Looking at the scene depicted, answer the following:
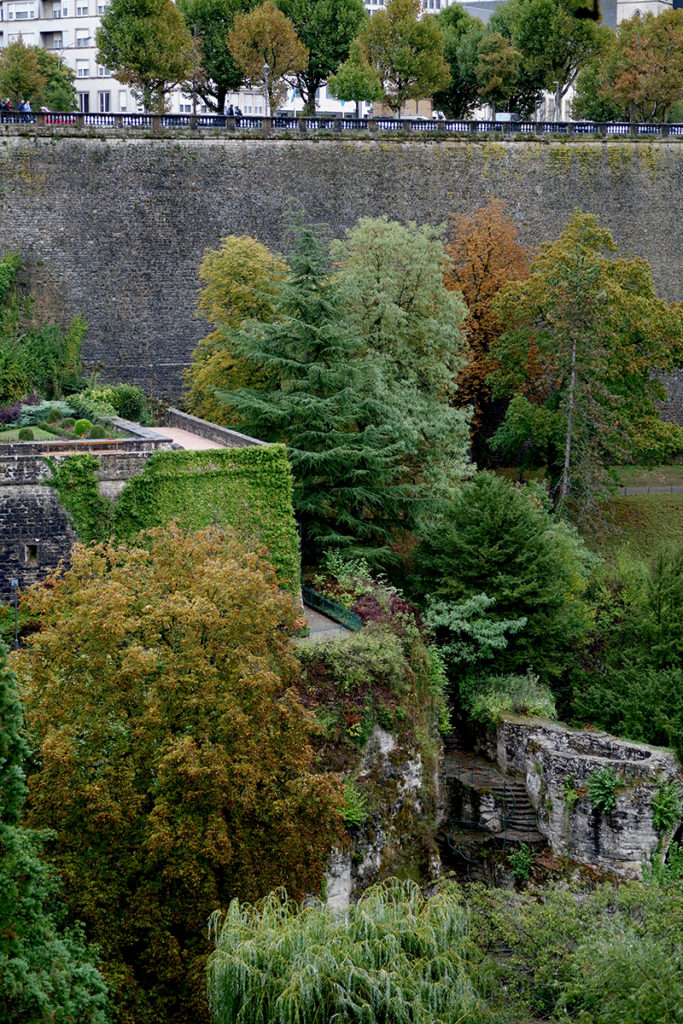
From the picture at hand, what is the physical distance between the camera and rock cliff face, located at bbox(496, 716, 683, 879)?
75.5ft

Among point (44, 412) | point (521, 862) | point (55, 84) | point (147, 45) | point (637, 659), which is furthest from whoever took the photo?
point (55, 84)

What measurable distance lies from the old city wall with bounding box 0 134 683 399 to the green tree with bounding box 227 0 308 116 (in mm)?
4669

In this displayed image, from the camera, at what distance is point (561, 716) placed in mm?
27734

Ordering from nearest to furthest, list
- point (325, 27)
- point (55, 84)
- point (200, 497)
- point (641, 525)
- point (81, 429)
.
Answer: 1. point (200, 497)
2. point (81, 429)
3. point (641, 525)
4. point (325, 27)
5. point (55, 84)

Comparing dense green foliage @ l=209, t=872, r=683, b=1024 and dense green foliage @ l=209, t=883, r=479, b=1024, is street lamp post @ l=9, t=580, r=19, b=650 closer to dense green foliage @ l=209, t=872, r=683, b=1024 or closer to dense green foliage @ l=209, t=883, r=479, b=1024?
dense green foliage @ l=209, t=872, r=683, b=1024

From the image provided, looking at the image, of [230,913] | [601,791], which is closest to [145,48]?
[601,791]

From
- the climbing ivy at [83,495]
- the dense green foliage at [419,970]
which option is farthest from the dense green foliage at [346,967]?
the climbing ivy at [83,495]

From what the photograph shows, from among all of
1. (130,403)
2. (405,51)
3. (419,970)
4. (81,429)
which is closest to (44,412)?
(130,403)

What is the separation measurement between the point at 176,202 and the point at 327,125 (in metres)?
5.71

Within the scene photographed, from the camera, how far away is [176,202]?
1515 inches

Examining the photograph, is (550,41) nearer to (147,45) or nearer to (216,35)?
(216,35)

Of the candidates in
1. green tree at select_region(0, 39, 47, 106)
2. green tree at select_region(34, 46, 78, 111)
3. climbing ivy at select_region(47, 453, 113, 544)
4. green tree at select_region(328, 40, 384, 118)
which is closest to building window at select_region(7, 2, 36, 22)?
green tree at select_region(34, 46, 78, 111)

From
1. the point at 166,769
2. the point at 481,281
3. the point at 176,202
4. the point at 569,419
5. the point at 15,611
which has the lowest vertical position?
the point at 15,611

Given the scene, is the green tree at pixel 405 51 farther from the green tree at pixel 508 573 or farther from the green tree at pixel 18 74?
the green tree at pixel 508 573
